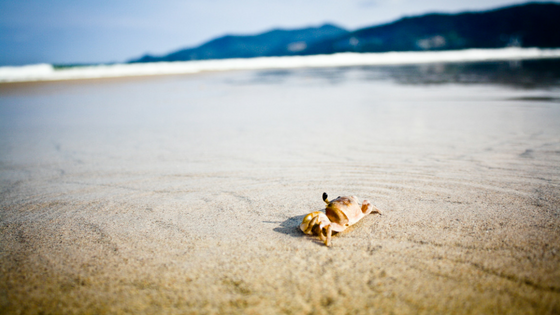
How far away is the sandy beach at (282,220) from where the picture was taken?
177cm

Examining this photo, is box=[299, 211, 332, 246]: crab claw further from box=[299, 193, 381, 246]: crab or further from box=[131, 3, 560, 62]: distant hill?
box=[131, 3, 560, 62]: distant hill

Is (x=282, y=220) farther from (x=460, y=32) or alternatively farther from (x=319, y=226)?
(x=460, y=32)

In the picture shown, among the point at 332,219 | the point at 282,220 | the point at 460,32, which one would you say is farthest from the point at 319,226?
the point at 460,32

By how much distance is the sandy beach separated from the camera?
1.77 metres

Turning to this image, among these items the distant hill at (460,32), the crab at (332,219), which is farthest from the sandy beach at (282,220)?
the distant hill at (460,32)

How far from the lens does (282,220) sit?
8.61ft

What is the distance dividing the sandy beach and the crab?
3.7 inches

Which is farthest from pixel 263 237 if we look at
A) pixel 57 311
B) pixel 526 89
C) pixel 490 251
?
pixel 526 89

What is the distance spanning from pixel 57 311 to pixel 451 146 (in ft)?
16.2

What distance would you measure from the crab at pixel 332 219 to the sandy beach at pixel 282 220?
3.7 inches

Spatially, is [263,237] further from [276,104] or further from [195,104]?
[195,104]

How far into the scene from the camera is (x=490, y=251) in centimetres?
206

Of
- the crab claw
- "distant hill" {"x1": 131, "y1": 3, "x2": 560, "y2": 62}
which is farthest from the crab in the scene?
"distant hill" {"x1": 131, "y1": 3, "x2": 560, "y2": 62}

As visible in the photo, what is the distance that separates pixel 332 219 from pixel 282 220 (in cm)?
50
